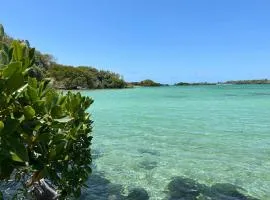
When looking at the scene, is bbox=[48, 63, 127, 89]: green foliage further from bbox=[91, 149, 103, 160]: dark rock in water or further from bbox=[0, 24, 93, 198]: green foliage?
bbox=[0, 24, 93, 198]: green foliage

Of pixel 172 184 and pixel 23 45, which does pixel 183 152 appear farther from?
pixel 23 45

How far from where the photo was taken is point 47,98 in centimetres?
213

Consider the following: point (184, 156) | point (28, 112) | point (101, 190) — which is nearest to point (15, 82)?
point (28, 112)

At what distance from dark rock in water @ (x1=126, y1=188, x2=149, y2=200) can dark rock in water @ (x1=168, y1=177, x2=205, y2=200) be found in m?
0.49

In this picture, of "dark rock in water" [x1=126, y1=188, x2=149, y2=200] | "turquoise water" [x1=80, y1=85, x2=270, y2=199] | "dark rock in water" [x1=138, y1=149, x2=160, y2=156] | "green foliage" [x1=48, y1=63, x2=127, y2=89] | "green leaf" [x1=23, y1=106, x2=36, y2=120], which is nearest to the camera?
"green leaf" [x1=23, y1=106, x2=36, y2=120]

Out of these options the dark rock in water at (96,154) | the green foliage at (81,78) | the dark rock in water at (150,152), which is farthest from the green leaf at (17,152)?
the green foliage at (81,78)

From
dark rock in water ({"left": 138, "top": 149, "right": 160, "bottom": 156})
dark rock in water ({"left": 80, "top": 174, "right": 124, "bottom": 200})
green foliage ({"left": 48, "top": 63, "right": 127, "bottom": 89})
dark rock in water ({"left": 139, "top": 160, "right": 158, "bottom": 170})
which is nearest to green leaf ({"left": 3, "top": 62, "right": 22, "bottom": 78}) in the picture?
dark rock in water ({"left": 80, "top": 174, "right": 124, "bottom": 200})

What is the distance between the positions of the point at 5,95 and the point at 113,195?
5465 mm

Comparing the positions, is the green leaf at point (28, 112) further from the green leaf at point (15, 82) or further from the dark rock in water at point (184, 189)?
the dark rock in water at point (184, 189)

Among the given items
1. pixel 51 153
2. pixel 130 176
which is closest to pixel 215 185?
pixel 130 176

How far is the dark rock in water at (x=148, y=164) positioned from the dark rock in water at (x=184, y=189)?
3.73ft

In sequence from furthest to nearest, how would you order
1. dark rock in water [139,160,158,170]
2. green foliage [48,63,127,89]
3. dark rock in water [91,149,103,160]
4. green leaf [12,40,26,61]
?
green foliage [48,63,127,89] → dark rock in water [91,149,103,160] → dark rock in water [139,160,158,170] → green leaf [12,40,26,61]

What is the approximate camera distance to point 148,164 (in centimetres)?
941

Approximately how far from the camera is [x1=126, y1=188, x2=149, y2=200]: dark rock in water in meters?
6.75
